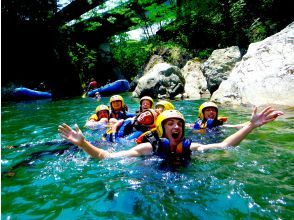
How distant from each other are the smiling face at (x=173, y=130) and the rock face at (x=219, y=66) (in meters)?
10.8

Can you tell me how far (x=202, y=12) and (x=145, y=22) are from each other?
7222mm

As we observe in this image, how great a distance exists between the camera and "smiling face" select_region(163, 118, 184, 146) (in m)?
4.96

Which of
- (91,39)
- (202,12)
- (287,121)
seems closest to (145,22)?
(91,39)

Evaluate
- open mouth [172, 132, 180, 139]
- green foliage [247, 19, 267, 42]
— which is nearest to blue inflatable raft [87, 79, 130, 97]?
green foliage [247, 19, 267, 42]

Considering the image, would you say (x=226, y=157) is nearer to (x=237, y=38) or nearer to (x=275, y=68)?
(x=275, y=68)

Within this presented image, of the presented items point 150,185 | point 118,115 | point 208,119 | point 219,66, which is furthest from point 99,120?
point 219,66

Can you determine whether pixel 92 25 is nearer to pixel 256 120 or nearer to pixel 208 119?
pixel 208 119

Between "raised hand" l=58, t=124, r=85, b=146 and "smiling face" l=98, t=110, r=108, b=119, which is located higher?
"raised hand" l=58, t=124, r=85, b=146

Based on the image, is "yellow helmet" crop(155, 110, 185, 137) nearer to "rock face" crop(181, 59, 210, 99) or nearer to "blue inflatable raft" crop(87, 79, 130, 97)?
"rock face" crop(181, 59, 210, 99)

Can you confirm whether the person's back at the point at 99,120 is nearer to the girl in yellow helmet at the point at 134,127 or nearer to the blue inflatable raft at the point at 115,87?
the girl in yellow helmet at the point at 134,127

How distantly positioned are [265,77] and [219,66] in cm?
422

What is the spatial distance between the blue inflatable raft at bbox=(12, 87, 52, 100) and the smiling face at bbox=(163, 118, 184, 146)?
18.2m

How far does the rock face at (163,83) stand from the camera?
17422 mm

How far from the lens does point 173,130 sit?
496 centimetres
